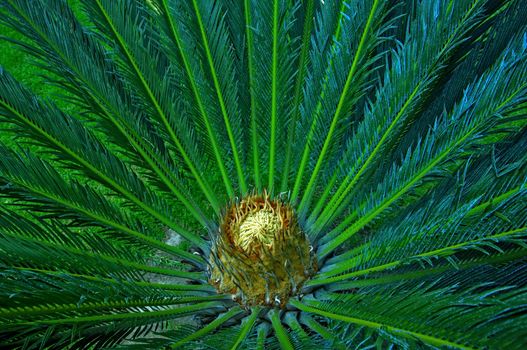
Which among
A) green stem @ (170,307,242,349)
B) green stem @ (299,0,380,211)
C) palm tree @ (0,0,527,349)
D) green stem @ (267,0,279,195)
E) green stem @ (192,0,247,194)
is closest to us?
palm tree @ (0,0,527,349)

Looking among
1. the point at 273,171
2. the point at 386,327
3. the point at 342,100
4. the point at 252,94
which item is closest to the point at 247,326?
the point at 386,327

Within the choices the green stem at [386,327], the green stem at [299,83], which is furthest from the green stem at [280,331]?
the green stem at [299,83]

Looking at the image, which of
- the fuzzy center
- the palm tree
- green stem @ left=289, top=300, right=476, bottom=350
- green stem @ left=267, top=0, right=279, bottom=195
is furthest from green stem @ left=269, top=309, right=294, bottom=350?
green stem @ left=267, top=0, right=279, bottom=195

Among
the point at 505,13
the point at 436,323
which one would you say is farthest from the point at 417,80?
the point at 436,323

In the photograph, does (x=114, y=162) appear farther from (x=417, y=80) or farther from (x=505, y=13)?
(x=505, y=13)

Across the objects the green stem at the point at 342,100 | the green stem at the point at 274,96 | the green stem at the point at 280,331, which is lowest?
the green stem at the point at 280,331

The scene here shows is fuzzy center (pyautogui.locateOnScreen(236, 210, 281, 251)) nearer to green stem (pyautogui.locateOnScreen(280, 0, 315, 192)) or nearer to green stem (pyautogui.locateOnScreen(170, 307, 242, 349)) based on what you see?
green stem (pyautogui.locateOnScreen(170, 307, 242, 349))

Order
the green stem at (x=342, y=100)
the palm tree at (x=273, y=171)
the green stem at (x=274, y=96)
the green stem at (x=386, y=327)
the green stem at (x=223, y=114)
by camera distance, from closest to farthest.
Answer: the green stem at (x=386, y=327), the palm tree at (x=273, y=171), the green stem at (x=342, y=100), the green stem at (x=274, y=96), the green stem at (x=223, y=114)

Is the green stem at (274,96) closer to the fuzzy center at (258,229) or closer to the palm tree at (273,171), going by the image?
the palm tree at (273,171)
